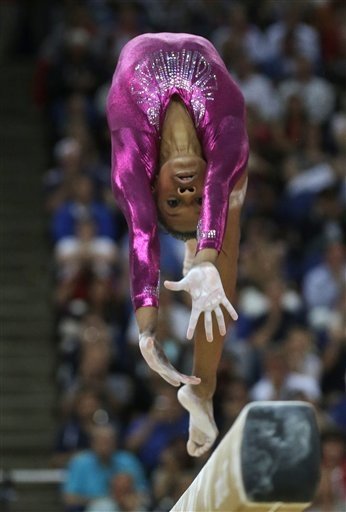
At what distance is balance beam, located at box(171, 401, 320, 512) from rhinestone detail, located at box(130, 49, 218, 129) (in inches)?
66.2

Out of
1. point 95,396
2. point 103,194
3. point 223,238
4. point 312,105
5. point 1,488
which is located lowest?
point 1,488

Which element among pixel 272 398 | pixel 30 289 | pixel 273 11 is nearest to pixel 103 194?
pixel 30 289

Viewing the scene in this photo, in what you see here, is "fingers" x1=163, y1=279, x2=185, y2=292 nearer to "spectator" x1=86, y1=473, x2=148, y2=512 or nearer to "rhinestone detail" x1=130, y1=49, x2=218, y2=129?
"rhinestone detail" x1=130, y1=49, x2=218, y2=129

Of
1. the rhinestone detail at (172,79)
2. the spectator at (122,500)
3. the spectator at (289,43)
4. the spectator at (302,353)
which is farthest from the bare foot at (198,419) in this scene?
the spectator at (289,43)

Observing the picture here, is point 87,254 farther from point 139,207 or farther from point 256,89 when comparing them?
point 139,207

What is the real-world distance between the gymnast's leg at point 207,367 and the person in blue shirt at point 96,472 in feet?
7.86

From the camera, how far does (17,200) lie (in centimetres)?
959

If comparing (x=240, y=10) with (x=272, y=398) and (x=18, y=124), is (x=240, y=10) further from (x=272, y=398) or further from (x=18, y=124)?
(x=272, y=398)

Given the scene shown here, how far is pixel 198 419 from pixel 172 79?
Result: 3.89ft

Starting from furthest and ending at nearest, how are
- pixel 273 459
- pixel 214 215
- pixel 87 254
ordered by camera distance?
1. pixel 87 254
2. pixel 214 215
3. pixel 273 459

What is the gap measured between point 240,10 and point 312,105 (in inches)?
44.8

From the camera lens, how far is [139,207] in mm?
4207

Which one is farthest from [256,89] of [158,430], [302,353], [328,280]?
[158,430]

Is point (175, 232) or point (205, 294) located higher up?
point (175, 232)
